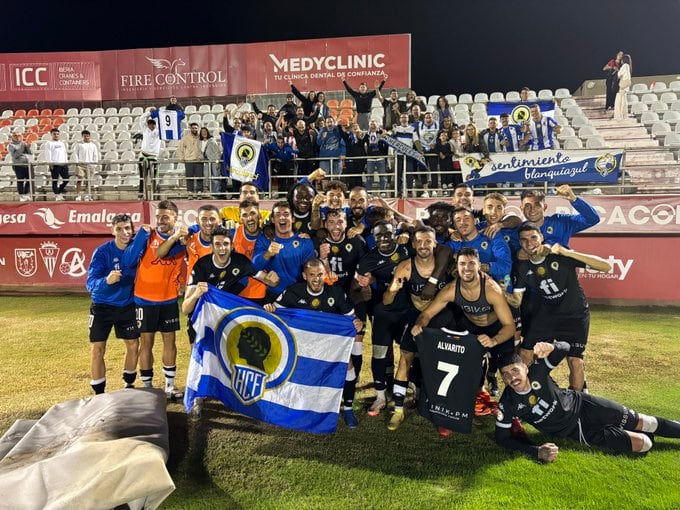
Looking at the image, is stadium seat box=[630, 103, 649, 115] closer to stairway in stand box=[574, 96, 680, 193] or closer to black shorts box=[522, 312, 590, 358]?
stairway in stand box=[574, 96, 680, 193]

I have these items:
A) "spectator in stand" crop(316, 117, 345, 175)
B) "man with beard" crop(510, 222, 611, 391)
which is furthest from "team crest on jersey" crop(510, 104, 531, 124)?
"man with beard" crop(510, 222, 611, 391)

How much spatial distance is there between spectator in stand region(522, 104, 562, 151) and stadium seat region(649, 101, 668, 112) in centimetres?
892

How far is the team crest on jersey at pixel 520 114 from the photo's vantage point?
1177 centimetres

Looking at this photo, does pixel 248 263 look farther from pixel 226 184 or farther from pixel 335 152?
pixel 226 184

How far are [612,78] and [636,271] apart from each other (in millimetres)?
9652

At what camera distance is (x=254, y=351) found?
186 inches

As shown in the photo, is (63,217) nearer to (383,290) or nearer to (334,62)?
(383,290)

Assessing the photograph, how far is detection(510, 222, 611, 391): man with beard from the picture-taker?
16.8ft

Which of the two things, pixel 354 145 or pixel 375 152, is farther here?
pixel 375 152

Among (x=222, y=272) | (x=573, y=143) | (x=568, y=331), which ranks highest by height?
(x=573, y=143)

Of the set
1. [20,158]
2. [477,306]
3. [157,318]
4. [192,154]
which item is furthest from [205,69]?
[477,306]

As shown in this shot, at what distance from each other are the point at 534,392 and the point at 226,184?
9.97 metres

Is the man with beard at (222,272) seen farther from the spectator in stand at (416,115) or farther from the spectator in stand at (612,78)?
the spectator in stand at (612,78)

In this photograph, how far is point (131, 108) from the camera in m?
21.2
